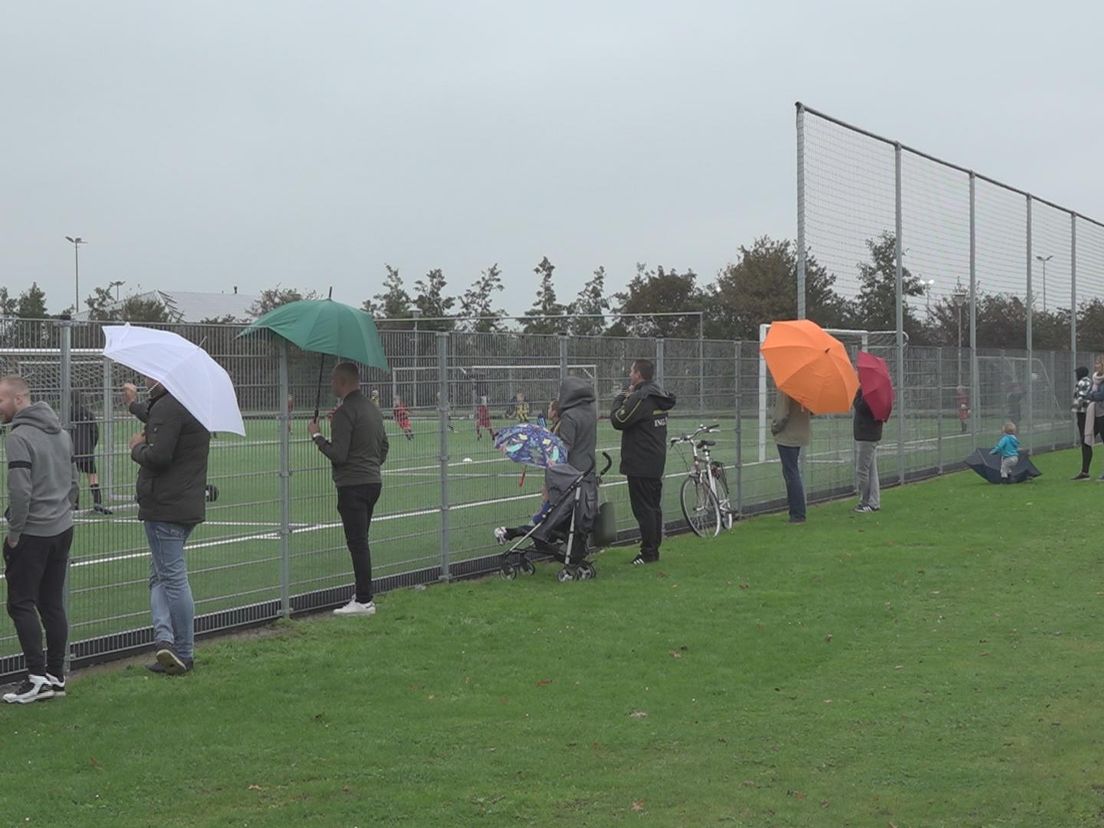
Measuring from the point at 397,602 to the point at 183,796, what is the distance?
16.2 feet

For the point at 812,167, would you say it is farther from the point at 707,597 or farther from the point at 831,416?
the point at 707,597

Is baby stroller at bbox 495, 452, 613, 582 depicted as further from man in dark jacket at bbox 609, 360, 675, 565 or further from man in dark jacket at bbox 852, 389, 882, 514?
man in dark jacket at bbox 852, 389, 882, 514

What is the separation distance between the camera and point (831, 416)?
20109 millimetres

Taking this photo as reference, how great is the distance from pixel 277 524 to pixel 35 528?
2.74 m

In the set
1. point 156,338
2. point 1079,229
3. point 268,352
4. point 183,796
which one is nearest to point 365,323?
point 268,352

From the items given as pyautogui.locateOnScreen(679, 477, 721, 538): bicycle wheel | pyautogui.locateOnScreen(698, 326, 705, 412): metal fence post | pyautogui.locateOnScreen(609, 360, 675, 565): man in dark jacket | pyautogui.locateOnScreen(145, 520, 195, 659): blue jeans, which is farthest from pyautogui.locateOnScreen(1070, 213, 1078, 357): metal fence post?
pyautogui.locateOnScreen(145, 520, 195, 659): blue jeans

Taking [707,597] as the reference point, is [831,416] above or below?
above

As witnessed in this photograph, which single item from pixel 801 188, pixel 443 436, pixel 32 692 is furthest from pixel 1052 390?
pixel 32 692

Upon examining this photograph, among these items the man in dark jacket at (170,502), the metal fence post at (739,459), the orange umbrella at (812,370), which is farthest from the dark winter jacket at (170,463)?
the metal fence post at (739,459)

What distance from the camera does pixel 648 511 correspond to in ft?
43.0

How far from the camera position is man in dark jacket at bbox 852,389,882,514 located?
1762 cm

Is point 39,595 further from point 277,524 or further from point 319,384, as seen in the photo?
point 319,384

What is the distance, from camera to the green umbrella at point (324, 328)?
9.69m

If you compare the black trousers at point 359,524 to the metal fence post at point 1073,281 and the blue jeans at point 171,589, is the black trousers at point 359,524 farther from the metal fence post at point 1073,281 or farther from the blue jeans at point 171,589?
the metal fence post at point 1073,281
